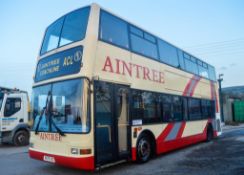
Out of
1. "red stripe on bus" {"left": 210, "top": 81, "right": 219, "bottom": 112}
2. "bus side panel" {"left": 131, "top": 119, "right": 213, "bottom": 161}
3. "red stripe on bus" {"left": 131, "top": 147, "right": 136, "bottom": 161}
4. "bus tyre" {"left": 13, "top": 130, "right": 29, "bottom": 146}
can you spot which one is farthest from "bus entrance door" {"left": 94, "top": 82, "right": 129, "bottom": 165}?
"red stripe on bus" {"left": 210, "top": 81, "right": 219, "bottom": 112}

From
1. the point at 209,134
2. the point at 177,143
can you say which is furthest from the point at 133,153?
the point at 209,134

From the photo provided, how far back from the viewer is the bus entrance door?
6.00m

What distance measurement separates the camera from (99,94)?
6.12 meters

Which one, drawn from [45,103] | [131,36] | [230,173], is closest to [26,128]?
[45,103]

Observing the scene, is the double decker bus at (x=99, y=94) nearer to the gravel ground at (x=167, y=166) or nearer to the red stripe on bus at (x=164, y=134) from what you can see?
the red stripe on bus at (x=164, y=134)

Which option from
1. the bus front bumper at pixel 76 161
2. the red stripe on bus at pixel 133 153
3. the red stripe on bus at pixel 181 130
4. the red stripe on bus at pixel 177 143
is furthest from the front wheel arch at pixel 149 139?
the bus front bumper at pixel 76 161

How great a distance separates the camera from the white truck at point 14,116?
12047mm

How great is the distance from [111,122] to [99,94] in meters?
0.82

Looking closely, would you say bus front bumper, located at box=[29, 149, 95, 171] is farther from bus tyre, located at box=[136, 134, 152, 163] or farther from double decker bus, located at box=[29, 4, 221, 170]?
bus tyre, located at box=[136, 134, 152, 163]

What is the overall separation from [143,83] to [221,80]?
28.3 metres

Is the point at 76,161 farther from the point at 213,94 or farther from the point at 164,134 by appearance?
the point at 213,94

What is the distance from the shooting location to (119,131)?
22.0 feet

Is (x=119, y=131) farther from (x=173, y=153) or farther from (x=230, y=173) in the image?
(x=173, y=153)

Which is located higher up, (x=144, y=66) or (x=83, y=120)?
(x=144, y=66)
